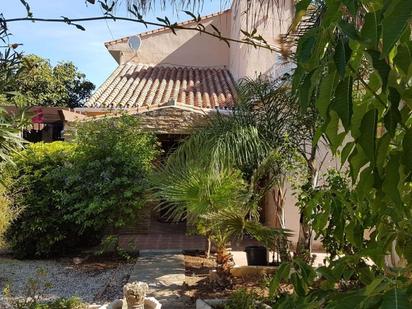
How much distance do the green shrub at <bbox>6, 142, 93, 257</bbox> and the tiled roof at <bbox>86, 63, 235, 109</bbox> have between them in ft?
11.3

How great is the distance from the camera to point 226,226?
7.37m

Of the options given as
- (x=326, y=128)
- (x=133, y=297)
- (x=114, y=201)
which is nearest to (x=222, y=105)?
(x=114, y=201)

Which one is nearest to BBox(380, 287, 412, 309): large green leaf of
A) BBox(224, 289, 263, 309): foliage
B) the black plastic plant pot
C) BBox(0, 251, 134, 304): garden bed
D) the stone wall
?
BBox(224, 289, 263, 309): foliage

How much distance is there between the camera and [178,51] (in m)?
21.1

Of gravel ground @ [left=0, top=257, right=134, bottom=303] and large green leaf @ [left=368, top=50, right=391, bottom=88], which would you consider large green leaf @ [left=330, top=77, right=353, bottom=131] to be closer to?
large green leaf @ [left=368, top=50, right=391, bottom=88]

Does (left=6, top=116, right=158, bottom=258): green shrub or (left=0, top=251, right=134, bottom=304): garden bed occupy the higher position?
(left=6, top=116, right=158, bottom=258): green shrub

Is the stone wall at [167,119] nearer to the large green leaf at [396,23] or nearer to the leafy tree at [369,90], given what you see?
the leafy tree at [369,90]

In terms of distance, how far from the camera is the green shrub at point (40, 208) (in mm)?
11023

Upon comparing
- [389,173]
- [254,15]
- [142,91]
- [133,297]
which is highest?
[142,91]

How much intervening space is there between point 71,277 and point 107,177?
2.40 metres

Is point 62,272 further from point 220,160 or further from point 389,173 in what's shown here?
point 389,173

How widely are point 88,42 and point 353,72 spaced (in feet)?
6.06

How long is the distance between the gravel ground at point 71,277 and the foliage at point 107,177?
1.00m

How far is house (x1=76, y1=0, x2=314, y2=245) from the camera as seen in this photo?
12.8m
